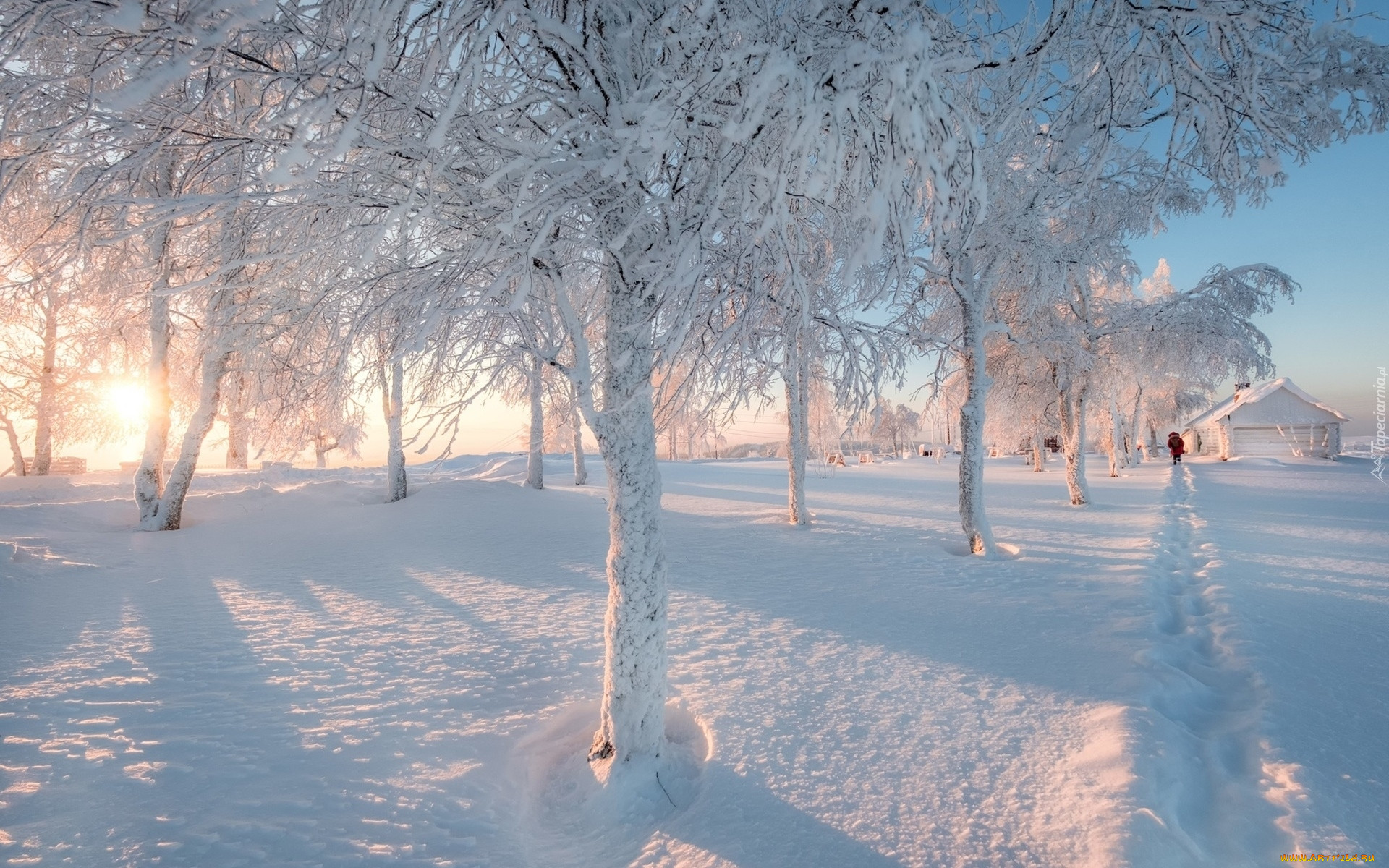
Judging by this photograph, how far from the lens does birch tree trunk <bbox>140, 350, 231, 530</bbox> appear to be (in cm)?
1045

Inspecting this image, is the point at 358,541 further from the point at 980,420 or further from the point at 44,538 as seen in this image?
the point at 980,420

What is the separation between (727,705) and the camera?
4.40 metres

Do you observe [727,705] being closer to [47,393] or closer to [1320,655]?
[1320,655]

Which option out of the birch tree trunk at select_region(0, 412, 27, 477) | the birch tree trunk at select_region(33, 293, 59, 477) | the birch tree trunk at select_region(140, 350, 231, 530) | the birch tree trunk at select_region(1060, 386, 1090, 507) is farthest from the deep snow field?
the birch tree trunk at select_region(0, 412, 27, 477)

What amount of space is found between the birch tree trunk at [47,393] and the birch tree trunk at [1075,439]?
23295 mm

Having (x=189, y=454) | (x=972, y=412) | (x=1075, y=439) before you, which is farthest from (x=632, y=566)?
(x=1075, y=439)

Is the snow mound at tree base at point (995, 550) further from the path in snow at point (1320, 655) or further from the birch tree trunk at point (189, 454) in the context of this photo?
the birch tree trunk at point (189, 454)

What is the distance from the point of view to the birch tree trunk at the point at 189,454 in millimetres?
10453

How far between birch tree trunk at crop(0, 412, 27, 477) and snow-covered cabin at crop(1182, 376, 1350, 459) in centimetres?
4919

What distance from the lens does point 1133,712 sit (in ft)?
12.7

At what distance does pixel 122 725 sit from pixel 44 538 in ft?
26.9

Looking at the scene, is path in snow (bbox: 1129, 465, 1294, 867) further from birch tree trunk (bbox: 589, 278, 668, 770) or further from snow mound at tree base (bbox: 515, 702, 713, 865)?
birch tree trunk (bbox: 589, 278, 668, 770)

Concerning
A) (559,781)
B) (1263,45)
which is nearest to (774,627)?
(559,781)

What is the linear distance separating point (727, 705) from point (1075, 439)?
14157 millimetres
